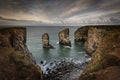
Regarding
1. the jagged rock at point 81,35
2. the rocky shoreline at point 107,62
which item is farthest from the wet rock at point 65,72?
the jagged rock at point 81,35

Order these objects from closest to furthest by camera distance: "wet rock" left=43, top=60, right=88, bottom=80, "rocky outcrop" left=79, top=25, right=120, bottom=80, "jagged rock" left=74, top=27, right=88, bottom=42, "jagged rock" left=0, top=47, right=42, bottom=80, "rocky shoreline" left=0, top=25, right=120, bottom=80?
1. "rocky outcrop" left=79, top=25, right=120, bottom=80
2. "rocky shoreline" left=0, top=25, right=120, bottom=80
3. "jagged rock" left=0, top=47, right=42, bottom=80
4. "wet rock" left=43, top=60, right=88, bottom=80
5. "jagged rock" left=74, top=27, right=88, bottom=42

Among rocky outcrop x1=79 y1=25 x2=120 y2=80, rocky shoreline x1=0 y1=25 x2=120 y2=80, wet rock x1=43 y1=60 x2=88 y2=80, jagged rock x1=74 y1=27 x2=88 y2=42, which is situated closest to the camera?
rocky outcrop x1=79 y1=25 x2=120 y2=80

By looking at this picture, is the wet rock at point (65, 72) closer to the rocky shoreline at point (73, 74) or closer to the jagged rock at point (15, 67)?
the rocky shoreline at point (73, 74)

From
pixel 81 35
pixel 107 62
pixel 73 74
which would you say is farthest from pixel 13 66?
pixel 81 35

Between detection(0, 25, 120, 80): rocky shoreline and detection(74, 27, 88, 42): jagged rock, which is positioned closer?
detection(0, 25, 120, 80): rocky shoreline

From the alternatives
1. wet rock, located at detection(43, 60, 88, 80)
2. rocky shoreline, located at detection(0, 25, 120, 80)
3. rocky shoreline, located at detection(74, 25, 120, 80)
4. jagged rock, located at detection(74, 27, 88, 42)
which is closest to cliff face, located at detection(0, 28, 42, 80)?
rocky shoreline, located at detection(0, 25, 120, 80)

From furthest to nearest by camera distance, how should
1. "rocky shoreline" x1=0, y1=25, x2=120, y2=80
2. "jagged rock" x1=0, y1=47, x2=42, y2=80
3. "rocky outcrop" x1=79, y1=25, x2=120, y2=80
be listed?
"jagged rock" x1=0, y1=47, x2=42, y2=80, "rocky shoreline" x1=0, y1=25, x2=120, y2=80, "rocky outcrop" x1=79, y1=25, x2=120, y2=80

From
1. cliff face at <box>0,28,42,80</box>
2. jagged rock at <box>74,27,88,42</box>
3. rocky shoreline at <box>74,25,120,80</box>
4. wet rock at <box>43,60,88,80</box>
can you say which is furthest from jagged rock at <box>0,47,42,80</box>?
jagged rock at <box>74,27,88,42</box>

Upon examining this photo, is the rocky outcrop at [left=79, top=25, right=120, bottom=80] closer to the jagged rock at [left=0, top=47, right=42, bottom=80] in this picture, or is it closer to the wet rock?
the jagged rock at [left=0, top=47, right=42, bottom=80]

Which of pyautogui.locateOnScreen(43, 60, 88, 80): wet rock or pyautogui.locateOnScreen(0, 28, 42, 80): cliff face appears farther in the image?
pyautogui.locateOnScreen(43, 60, 88, 80): wet rock

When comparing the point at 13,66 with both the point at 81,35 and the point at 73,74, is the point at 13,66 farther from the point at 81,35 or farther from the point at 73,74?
the point at 81,35

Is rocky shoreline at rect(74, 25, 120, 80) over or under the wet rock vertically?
over

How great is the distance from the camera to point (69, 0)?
16000mm

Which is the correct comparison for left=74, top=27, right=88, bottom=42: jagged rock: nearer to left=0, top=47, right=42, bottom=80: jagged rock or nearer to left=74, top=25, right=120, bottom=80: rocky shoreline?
left=74, top=25, right=120, bottom=80: rocky shoreline
